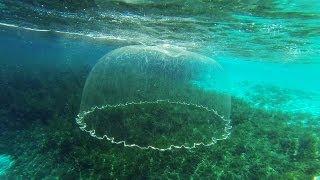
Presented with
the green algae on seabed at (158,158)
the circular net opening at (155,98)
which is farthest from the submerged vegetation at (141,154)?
the circular net opening at (155,98)

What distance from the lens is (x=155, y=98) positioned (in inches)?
427

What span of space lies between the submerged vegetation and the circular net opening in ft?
2.30

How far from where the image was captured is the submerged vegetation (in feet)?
34.3

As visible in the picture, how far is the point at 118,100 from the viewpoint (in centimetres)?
1045

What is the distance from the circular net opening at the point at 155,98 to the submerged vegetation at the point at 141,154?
2.30 ft

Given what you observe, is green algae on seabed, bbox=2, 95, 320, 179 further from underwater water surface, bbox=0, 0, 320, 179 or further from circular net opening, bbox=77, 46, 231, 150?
circular net opening, bbox=77, 46, 231, 150

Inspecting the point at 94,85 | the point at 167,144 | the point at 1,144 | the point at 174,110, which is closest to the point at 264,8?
the point at 174,110

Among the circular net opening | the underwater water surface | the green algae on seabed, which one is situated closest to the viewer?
the circular net opening

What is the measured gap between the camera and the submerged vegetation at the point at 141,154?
10.5 meters

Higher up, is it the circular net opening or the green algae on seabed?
the circular net opening

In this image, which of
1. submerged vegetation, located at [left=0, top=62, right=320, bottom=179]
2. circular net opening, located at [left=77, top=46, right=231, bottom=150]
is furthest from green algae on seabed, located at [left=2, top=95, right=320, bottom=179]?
circular net opening, located at [left=77, top=46, right=231, bottom=150]

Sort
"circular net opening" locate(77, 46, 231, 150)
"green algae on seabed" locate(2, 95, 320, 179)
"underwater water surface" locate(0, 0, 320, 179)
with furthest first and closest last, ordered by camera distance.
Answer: "green algae on seabed" locate(2, 95, 320, 179), "underwater water surface" locate(0, 0, 320, 179), "circular net opening" locate(77, 46, 231, 150)

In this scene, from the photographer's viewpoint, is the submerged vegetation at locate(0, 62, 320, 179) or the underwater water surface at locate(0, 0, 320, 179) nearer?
the underwater water surface at locate(0, 0, 320, 179)

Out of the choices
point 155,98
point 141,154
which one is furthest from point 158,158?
point 155,98
